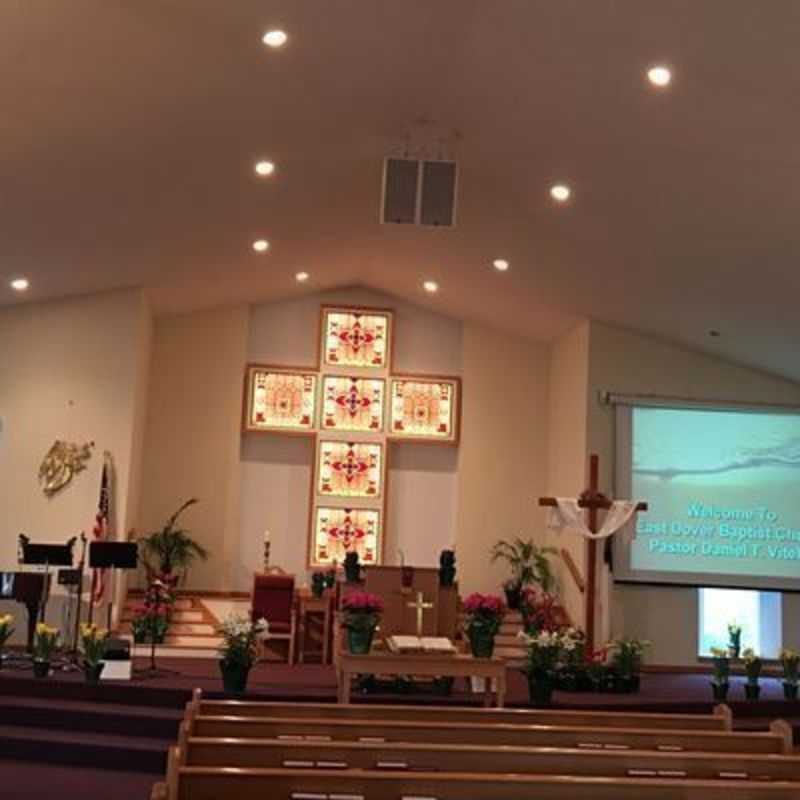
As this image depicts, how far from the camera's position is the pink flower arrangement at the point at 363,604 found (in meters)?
8.10

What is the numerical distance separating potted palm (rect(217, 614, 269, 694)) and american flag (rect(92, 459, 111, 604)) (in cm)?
304

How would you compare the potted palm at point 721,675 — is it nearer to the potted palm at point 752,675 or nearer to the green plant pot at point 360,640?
the potted palm at point 752,675

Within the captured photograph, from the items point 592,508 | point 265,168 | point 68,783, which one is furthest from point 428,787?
point 592,508

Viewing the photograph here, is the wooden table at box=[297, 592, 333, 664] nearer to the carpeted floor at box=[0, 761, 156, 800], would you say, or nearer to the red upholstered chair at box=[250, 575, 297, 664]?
the red upholstered chair at box=[250, 575, 297, 664]

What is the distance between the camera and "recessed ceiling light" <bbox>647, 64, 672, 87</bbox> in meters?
6.98

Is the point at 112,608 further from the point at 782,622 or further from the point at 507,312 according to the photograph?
the point at 782,622

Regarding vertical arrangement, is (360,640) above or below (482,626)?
below

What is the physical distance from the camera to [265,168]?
9570 millimetres

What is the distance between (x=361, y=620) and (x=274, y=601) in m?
3.98

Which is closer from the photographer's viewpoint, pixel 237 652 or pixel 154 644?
pixel 237 652

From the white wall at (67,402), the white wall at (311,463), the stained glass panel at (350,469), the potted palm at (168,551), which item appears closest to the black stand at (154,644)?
the white wall at (67,402)

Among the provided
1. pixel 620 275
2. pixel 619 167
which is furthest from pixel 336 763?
pixel 620 275

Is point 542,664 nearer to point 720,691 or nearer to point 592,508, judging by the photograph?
point 720,691

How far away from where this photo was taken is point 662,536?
12203mm
